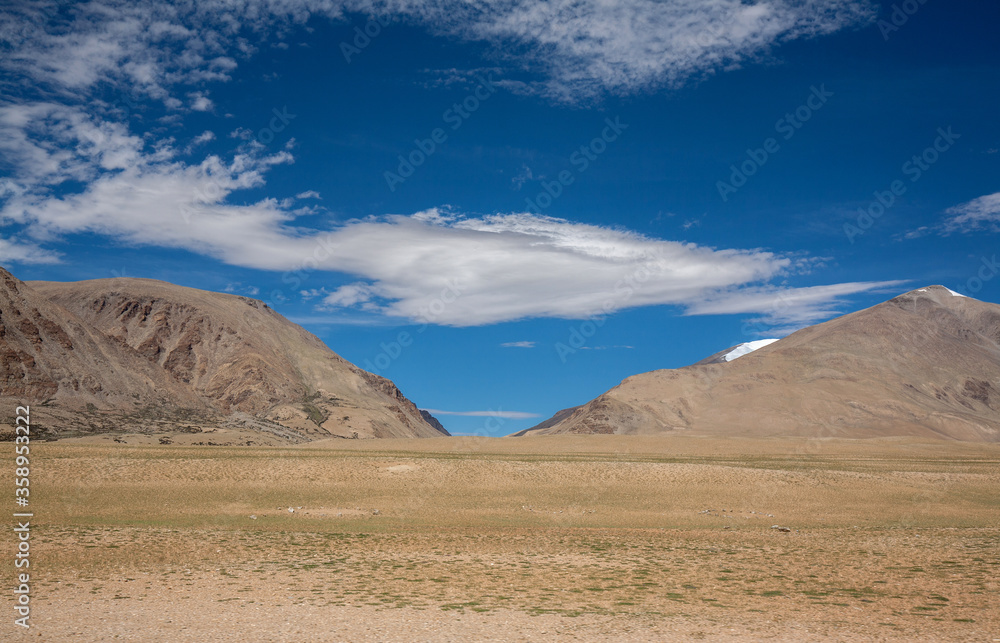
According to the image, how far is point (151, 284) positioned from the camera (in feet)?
586

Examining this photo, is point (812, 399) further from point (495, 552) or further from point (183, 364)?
point (495, 552)

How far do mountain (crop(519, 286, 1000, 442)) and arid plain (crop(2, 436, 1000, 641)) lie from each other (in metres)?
109

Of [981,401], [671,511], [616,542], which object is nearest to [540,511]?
[671,511]

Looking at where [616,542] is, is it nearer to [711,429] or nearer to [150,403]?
[150,403]

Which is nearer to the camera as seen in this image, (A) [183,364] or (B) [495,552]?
(B) [495,552]

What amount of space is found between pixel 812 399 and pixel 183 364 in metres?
155

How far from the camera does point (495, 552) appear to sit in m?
23.5

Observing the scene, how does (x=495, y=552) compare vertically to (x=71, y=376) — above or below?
below

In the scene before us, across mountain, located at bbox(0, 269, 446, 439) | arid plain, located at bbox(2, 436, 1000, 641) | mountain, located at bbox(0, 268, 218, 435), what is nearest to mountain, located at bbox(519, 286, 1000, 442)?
mountain, located at bbox(0, 269, 446, 439)

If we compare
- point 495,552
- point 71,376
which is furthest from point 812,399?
point 495,552

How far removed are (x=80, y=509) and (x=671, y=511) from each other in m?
30.7

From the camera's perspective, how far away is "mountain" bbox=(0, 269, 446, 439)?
9769 centimetres

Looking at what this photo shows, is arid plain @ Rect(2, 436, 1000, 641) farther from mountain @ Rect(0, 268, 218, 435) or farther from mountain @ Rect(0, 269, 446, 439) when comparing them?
mountain @ Rect(0, 269, 446, 439)

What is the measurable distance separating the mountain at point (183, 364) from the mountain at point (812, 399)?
61445mm
